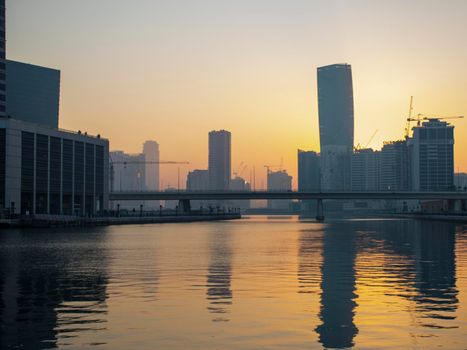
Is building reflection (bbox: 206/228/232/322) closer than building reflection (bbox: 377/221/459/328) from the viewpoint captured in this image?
No

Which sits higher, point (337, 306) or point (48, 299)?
point (337, 306)

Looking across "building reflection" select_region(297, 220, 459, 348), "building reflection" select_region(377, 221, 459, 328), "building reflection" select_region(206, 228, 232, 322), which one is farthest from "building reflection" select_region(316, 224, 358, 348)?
"building reflection" select_region(206, 228, 232, 322)

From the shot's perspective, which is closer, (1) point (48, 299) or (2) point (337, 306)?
(2) point (337, 306)

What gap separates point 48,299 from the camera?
40000 mm

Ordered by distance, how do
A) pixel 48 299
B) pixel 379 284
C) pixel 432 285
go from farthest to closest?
pixel 379 284 < pixel 432 285 < pixel 48 299

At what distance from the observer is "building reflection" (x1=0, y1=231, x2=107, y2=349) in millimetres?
29141

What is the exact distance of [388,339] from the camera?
27844 mm

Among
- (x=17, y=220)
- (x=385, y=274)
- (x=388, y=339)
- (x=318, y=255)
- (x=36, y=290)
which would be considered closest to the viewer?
(x=388, y=339)

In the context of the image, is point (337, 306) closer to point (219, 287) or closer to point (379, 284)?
point (219, 287)

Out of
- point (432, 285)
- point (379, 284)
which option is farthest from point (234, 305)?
point (432, 285)

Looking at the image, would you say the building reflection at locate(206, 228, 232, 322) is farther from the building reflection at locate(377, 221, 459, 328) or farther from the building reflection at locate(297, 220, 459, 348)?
the building reflection at locate(377, 221, 459, 328)

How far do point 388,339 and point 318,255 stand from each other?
5169 centimetres

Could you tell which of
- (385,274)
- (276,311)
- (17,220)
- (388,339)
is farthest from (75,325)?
(17,220)

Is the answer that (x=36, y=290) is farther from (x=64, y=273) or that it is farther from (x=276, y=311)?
(x=276, y=311)
